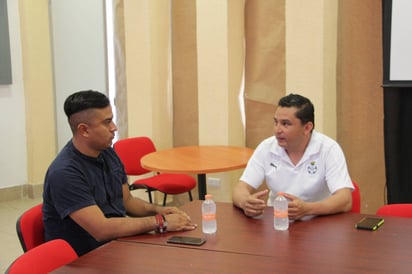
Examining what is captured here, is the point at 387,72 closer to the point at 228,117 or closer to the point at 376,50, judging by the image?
the point at 376,50

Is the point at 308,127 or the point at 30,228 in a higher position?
the point at 308,127

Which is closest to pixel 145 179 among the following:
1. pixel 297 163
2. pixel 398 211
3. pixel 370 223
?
pixel 297 163

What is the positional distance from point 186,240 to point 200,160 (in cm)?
180

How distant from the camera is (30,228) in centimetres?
219

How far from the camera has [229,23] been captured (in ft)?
14.3

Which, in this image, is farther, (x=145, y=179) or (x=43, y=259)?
(x=145, y=179)

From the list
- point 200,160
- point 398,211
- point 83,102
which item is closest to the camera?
point 83,102

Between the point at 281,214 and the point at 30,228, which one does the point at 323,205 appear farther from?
the point at 30,228

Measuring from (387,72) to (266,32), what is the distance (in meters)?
1.21

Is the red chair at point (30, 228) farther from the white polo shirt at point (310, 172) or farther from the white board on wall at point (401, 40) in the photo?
the white board on wall at point (401, 40)

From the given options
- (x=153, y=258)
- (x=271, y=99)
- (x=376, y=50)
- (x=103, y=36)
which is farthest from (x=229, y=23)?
(x=153, y=258)

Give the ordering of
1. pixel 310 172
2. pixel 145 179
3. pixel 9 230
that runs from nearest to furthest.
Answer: pixel 310 172 → pixel 145 179 → pixel 9 230

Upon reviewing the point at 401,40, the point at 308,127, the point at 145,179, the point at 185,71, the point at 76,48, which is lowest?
the point at 145,179

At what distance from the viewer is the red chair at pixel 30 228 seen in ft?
7.00
